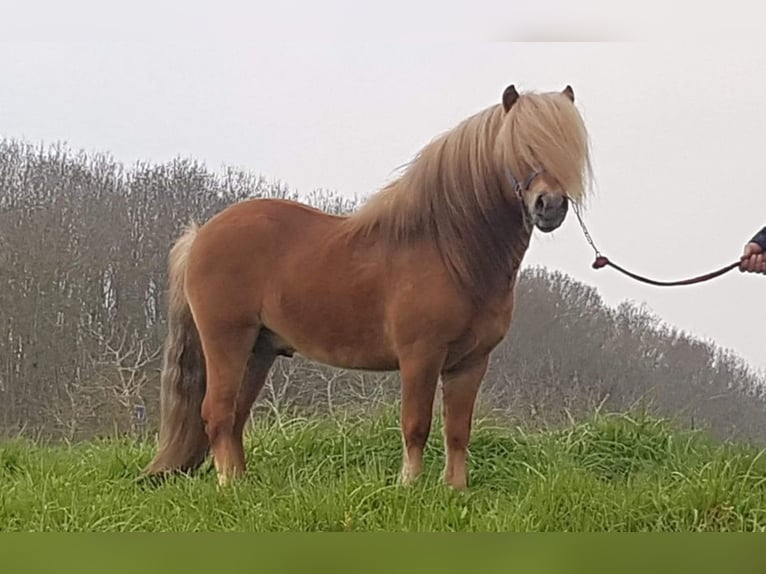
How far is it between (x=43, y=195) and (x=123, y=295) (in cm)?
19

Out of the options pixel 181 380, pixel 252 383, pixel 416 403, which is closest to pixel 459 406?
pixel 416 403

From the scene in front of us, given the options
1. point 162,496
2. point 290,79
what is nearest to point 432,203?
point 290,79

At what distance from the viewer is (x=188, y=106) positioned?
4.62ft

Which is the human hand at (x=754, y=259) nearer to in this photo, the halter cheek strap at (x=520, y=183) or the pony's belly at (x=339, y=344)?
the halter cheek strap at (x=520, y=183)

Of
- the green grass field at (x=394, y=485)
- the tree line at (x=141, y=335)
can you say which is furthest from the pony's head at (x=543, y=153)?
the green grass field at (x=394, y=485)

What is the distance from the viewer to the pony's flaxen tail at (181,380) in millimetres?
1387

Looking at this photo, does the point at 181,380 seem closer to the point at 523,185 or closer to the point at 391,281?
the point at 391,281

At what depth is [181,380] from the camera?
1.40m

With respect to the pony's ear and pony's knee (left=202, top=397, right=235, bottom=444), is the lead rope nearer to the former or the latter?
the pony's ear

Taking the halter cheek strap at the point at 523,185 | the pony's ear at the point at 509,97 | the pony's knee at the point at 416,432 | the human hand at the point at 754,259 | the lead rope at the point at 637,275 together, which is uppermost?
the pony's ear at the point at 509,97

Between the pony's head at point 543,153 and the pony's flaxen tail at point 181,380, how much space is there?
1.53ft

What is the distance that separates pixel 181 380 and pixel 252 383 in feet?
0.33

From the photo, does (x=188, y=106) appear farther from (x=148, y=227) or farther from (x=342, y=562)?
(x=342, y=562)

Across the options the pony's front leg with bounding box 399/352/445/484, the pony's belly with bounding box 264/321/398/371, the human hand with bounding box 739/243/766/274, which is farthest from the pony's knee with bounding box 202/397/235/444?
the human hand with bounding box 739/243/766/274
